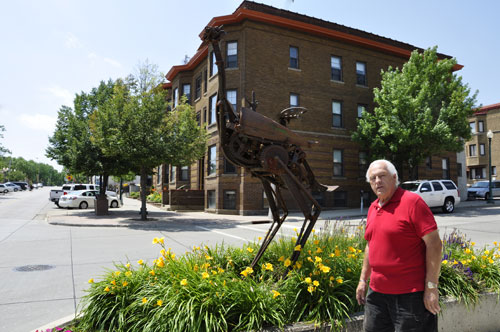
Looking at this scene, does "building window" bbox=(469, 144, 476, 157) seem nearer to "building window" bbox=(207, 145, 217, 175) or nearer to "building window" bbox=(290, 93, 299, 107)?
"building window" bbox=(290, 93, 299, 107)

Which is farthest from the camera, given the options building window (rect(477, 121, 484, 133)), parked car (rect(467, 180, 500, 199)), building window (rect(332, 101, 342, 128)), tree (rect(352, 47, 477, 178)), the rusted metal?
building window (rect(477, 121, 484, 133))

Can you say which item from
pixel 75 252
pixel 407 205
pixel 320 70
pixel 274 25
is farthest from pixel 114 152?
pixel 407 205

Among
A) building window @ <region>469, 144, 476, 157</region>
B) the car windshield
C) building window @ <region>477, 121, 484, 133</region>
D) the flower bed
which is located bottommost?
the flower bed

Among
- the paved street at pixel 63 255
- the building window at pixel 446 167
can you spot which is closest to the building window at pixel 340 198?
the paved street at pixel 63 255

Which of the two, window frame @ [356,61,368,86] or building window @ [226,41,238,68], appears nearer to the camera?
building window @ [226,41,238,68]

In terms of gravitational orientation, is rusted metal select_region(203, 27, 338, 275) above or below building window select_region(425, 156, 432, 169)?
below

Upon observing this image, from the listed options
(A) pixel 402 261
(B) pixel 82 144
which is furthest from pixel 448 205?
(B) pixel 82 144

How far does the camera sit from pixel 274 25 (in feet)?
77.9

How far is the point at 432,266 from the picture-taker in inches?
101

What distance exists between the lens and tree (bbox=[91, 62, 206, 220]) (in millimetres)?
17500

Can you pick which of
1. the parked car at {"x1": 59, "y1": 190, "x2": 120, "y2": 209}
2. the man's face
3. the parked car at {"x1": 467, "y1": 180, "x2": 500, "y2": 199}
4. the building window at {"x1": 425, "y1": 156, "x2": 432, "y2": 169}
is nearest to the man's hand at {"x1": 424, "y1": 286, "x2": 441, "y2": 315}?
the man's face

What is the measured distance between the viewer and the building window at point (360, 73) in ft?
88.6

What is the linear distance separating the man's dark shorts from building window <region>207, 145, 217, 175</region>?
21999 millimetres

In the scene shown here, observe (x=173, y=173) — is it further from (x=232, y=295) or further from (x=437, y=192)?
(x=232, y=295)
